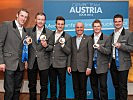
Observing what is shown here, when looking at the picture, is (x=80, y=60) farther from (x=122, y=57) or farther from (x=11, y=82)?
(x=11, y=82)

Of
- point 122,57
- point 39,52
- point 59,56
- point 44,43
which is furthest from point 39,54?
point 122,57

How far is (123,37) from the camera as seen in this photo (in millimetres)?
3445

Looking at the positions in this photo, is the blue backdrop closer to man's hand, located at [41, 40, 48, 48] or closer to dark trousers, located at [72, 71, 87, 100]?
dark trousers, located at [72, 71, 87, 100]

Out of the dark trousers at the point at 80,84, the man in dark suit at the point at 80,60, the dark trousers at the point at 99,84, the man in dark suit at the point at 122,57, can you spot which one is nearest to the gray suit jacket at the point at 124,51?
the man in dark suit at the point at 122,57

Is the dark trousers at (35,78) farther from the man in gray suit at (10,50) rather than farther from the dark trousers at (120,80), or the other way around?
the dark trousers at (120,80)

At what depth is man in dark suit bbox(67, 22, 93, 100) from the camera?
355 cm

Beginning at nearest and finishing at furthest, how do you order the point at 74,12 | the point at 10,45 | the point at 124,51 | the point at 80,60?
the point at 10,45 < the point at 124,51 < the point at 80,60 < the point at 74,12

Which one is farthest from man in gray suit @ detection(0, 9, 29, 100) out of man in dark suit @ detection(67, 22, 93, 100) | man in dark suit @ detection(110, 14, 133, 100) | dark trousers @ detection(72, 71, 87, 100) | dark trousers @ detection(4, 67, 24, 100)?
man in dark suit @ detection(110, 14, 133, 100)

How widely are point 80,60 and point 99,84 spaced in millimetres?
539

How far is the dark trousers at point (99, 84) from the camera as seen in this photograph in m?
3.52

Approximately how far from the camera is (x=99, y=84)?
3.66 meters

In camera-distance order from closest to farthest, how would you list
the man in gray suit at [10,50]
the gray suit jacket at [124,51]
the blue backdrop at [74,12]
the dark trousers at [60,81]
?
the man in gray suit at [10,50] < the gray suit jacket at [124,51] < the dark trousers at [60,81] < the blue backdrop at [74,12]

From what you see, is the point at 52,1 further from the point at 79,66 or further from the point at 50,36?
the point at 79,66

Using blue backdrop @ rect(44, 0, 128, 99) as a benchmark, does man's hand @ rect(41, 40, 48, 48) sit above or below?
below
